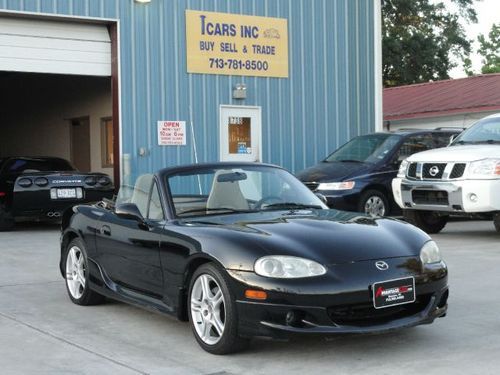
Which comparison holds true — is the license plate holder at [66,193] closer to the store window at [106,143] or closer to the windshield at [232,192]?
the store window at [106,143]

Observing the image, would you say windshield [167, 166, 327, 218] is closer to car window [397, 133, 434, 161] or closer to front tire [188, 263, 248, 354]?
front tire [188, 263, 248, 354]

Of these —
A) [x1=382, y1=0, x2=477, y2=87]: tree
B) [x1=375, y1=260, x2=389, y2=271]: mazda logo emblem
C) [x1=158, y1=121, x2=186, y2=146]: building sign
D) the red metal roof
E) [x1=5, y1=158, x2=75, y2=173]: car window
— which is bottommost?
[x1=375, y1=260, x2=389, y2=271]: mazda logo emblem

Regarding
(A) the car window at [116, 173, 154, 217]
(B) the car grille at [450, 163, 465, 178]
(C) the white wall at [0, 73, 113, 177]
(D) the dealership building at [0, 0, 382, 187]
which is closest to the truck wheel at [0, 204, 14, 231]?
(D) the dealership building at [0, 0, 382, 187]

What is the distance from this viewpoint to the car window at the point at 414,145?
14.3 m

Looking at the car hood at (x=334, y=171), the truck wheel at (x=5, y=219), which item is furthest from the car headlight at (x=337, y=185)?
the truck wheel at (x=5, y=219)

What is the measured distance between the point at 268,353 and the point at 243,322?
1.30 ft

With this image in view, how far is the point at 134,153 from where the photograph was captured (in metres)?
16.2

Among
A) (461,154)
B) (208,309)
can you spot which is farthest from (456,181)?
(208,309)

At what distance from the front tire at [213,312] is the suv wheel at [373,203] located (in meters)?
8.24

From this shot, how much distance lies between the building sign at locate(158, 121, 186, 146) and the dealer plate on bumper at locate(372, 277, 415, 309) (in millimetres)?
11638

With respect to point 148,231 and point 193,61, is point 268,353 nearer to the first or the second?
point 148,231

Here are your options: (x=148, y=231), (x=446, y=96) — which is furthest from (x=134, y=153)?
(x=446, y=96)

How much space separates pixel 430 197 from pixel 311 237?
6701mm

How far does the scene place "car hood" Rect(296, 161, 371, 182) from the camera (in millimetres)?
13781
